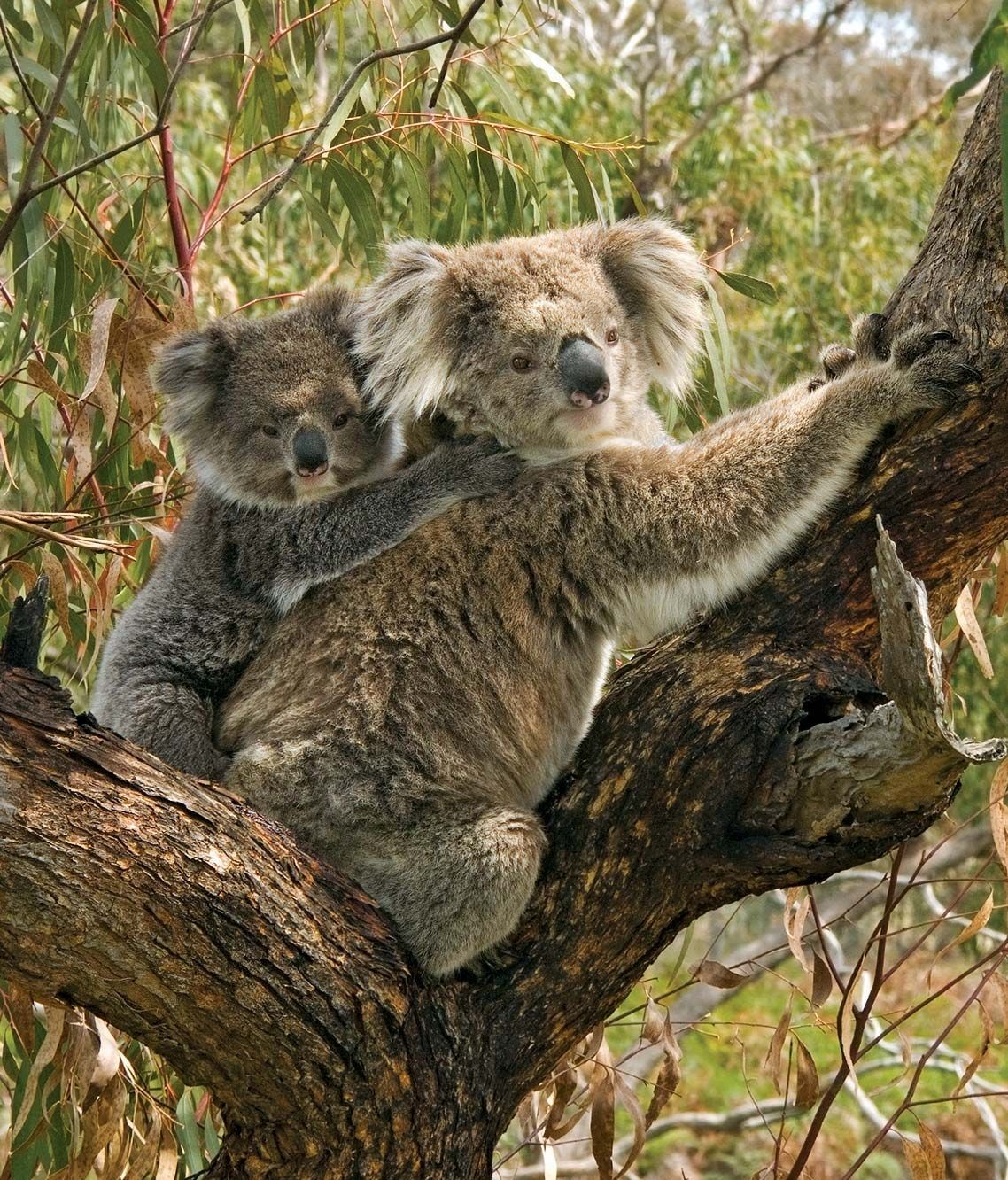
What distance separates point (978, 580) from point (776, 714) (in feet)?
4.39

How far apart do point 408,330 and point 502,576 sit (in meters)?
0.58

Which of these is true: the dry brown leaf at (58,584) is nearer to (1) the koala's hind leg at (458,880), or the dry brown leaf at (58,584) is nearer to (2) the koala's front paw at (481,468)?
(2) the koala's front paw at (481,468)

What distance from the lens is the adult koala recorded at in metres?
2.51

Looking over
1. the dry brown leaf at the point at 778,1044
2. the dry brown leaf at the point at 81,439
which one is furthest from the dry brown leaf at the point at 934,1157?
the dry brown leaf at the point at 81,439

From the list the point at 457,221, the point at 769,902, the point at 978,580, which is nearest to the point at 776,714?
the point at 978,580

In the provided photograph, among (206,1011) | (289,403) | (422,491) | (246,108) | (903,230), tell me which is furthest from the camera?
(903,230)

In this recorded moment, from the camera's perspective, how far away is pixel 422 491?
2857 millimetres

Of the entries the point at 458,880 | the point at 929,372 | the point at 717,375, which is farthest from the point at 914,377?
the point at 717,375

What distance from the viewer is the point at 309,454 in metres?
3.09

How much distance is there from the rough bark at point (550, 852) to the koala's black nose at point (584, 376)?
1.79ft

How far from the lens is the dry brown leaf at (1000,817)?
3.04 m

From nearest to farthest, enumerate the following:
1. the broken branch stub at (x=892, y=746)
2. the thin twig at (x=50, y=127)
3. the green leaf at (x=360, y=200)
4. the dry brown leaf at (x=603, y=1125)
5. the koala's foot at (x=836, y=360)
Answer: the broken branch stub at (x=892, y=746) → the thin twig at (x=50, y=127) → the koala's foot at (x=836, y=360) → the dry brown leaf at (x=603, y=1125) → the green leaf at (x=360, y=200)

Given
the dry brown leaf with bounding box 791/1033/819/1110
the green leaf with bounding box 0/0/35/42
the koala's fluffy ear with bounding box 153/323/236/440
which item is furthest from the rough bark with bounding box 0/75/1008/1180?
the green leaf with bounding box 0/0/35/42

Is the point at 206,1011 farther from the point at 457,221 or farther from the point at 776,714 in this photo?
the point at 457,221
